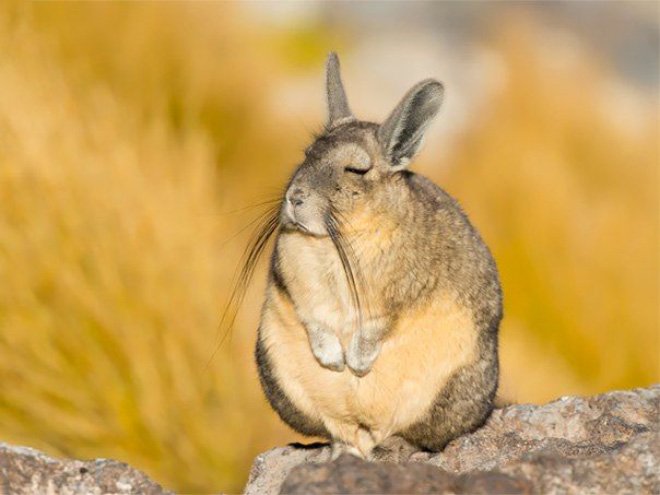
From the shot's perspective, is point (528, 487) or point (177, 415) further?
point (177, 415)

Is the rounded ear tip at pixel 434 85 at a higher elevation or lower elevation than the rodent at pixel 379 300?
higher

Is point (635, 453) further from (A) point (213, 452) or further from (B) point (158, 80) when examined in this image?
(B) point (158, 80)

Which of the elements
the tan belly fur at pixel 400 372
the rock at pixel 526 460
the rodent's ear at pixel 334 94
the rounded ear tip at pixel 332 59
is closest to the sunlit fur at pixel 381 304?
the tan belly fur at pixel 400 372

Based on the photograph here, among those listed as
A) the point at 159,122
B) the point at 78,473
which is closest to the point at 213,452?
the point at 159,122

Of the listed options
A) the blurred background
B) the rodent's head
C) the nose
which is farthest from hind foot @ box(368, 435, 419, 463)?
the blurred background

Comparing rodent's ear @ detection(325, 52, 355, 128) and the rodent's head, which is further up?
rodent's ear @ detection(325, 52, 355, 128)

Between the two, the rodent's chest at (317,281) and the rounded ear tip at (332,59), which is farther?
the rounded ear tip at (332,59)

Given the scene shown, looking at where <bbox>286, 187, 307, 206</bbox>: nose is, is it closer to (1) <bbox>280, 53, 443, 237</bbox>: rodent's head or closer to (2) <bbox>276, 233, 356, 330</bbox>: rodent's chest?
(1) <bbox>280, 53, 443, 237</bbox>: rodent's head

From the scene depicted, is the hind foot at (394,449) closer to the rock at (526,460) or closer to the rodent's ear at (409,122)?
the rock at (526,460)
